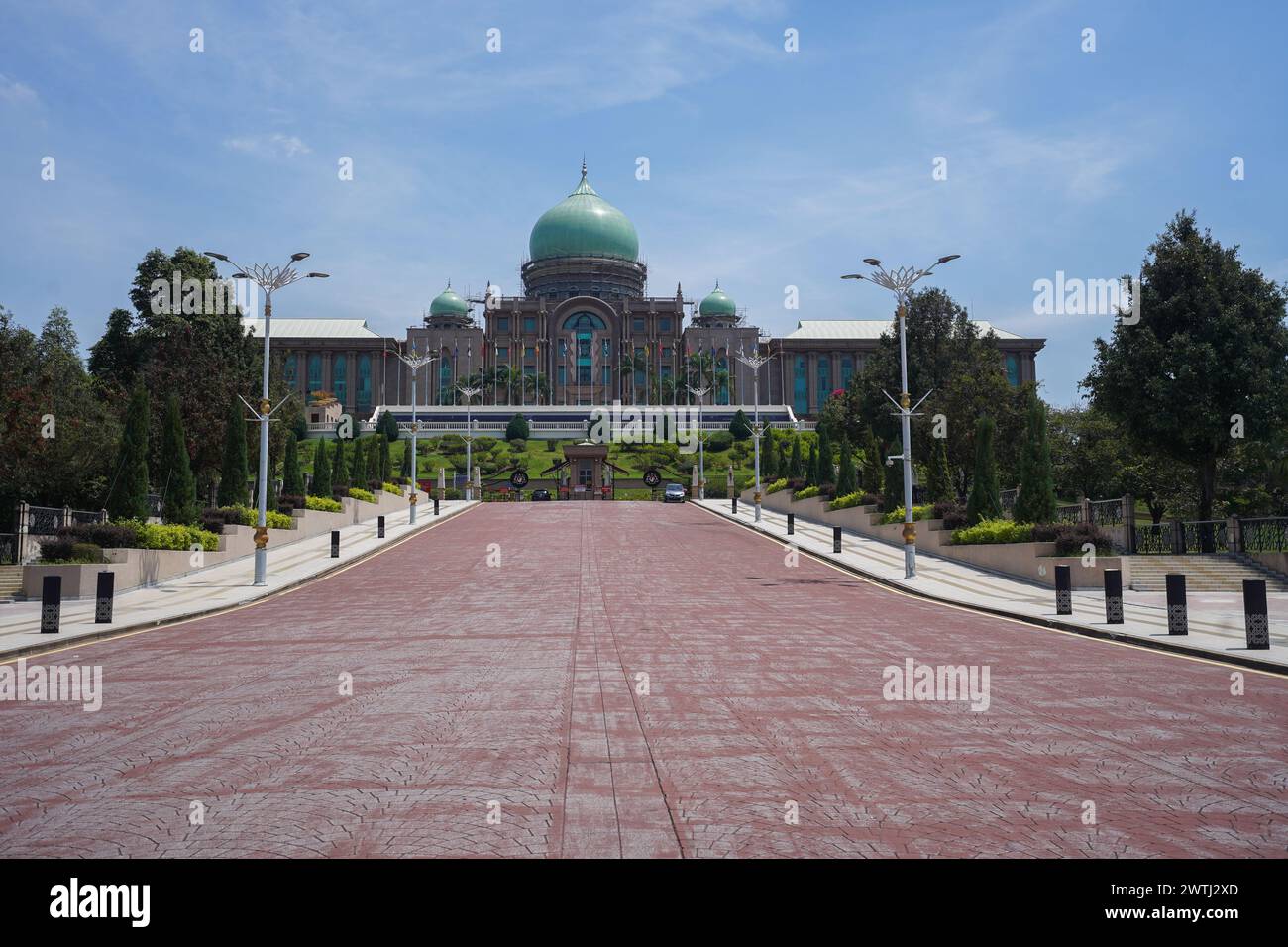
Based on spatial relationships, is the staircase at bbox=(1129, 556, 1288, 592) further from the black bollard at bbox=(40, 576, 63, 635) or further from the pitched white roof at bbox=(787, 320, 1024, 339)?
the pitched white roof at bbox=(787, 320, 1024, 339)

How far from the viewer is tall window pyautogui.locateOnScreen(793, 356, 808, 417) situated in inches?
4683

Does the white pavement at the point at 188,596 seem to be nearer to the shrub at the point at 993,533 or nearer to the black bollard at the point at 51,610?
the black bollard at the point at 51,610

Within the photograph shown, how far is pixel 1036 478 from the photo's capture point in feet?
88.7

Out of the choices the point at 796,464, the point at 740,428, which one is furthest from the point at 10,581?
the point at 740,428

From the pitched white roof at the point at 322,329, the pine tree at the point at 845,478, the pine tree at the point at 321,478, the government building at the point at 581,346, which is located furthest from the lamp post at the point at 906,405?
the pitched white roof at the point at 322,329

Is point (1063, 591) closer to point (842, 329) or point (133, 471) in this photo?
point (133, 471)

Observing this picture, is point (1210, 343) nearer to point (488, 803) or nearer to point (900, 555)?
point (900, 555)

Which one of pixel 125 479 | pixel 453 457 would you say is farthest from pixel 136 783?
pixel 453 457

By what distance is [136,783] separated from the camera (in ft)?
20.7

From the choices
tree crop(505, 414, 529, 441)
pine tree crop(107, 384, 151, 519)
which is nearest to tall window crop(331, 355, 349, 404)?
tree crop(505, 414, 529, 441)

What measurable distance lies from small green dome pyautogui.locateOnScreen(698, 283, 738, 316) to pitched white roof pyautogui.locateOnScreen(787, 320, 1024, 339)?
849 centimetres

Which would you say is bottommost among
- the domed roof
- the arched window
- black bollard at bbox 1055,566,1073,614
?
black bollard at bbox 1055,566,1073,614

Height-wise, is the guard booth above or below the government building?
below

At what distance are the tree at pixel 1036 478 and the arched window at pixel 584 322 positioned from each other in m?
93.6
